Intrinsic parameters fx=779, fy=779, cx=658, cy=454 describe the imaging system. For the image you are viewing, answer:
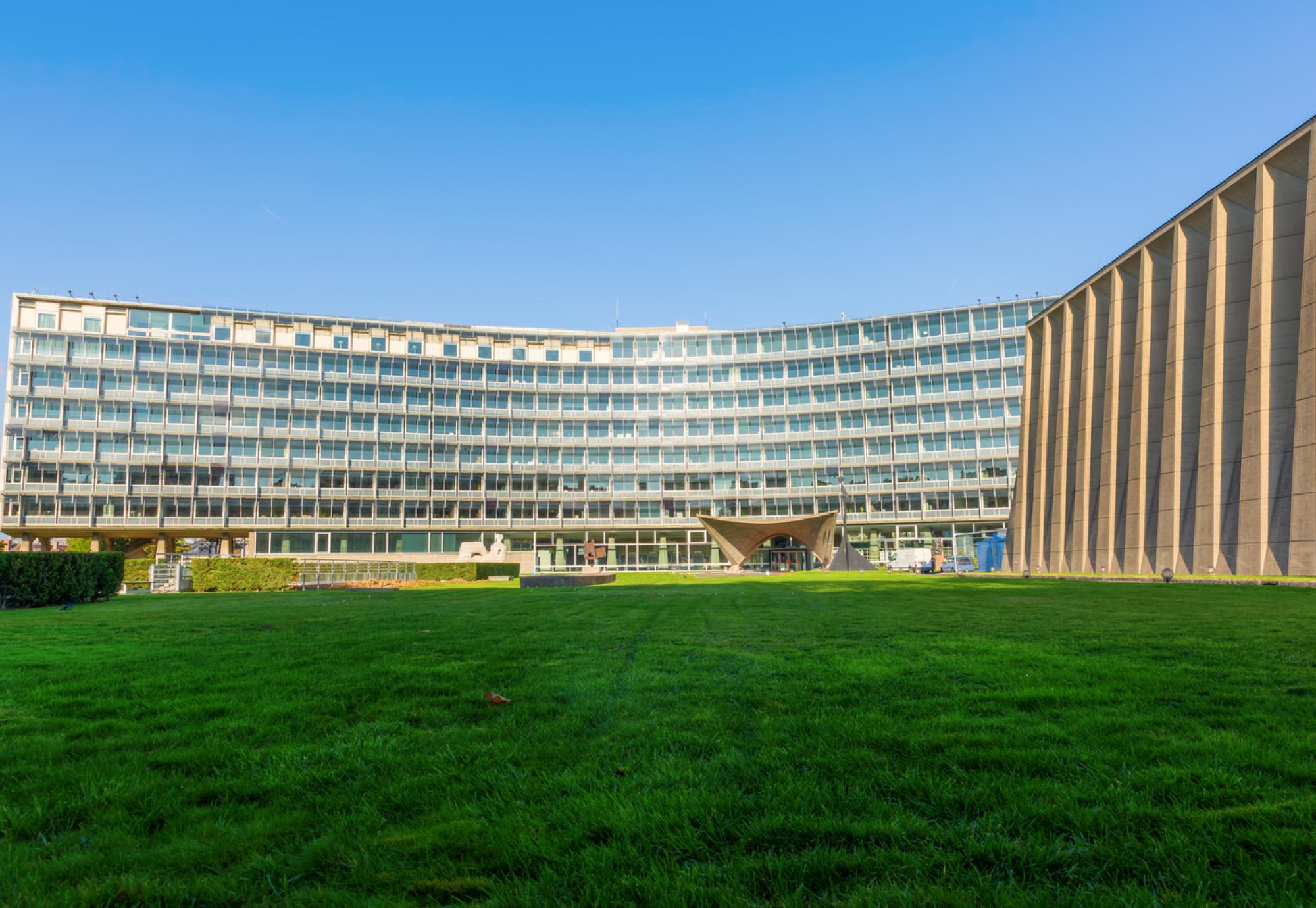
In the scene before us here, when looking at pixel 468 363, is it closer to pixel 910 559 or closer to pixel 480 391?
pixel 480 391

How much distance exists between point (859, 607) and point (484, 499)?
74963mm

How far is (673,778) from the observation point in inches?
160

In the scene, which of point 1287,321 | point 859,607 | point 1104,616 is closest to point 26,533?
point 859,607

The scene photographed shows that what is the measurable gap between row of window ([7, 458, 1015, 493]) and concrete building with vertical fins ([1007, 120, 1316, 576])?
90.3 feet

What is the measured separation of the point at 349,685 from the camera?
7.11m

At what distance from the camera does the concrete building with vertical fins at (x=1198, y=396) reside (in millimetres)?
31641

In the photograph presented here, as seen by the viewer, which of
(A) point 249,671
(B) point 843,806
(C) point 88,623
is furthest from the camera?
(C) point 88,623

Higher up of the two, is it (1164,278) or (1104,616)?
(1164,278)

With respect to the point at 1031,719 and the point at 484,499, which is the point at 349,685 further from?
the point at 484,499

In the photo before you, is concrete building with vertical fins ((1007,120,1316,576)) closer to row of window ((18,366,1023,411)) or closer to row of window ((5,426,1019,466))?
row of window ((5,426,1019,466))

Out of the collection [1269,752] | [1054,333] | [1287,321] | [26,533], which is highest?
[1054,333]

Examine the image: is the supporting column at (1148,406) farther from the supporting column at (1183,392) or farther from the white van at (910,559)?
the white van at (910,559)

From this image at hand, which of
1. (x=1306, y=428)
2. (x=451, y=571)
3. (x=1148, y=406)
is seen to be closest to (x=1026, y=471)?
(x=1148, y=406)

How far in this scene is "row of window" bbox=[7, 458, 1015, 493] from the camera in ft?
257
